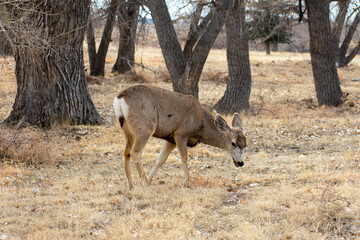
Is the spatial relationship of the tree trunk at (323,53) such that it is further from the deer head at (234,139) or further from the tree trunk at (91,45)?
the tree trunk at (91,45)

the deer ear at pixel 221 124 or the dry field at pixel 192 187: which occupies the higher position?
the deer ear at pixel 221 124

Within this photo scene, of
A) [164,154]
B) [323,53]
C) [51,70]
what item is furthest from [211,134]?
[323,53]

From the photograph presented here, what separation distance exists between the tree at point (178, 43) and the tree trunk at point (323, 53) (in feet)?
17.1

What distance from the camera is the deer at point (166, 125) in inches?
295

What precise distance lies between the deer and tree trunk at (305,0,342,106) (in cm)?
989

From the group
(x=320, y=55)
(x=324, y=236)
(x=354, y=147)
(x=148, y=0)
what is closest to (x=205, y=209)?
(x=324, y=236)

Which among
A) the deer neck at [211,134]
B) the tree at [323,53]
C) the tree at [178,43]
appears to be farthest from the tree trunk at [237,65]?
the deer neck at [211,134]

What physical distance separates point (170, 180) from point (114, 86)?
12.8 meters

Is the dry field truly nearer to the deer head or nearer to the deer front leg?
the deer front leg

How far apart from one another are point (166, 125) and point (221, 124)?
3.46 feet

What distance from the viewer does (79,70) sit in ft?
41.4

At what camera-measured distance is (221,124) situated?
8242mm

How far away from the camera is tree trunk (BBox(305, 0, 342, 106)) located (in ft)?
56.1

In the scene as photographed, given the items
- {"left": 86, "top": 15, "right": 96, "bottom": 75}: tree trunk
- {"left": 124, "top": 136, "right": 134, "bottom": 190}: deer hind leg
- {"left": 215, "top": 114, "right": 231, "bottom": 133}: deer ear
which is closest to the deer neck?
{"left": 215, "top": 114, "right": 231, "bottom": 133}: deer ear
